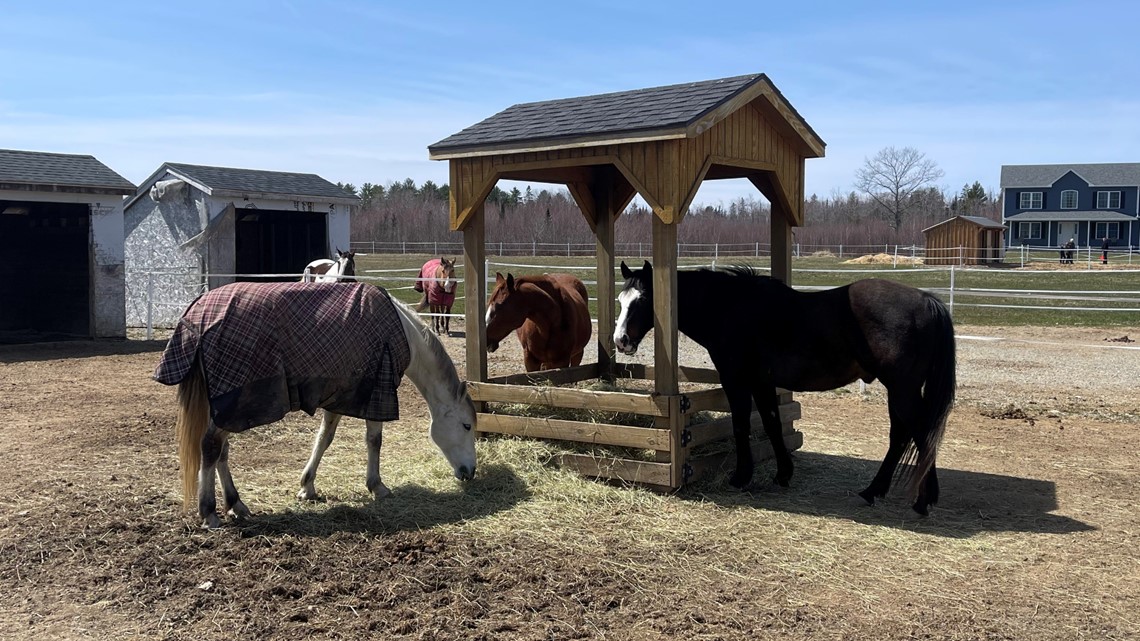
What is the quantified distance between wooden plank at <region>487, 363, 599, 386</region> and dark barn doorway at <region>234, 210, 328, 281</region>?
11.3 m

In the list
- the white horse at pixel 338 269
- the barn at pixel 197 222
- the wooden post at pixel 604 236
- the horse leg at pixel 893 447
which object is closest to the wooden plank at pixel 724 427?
the horse leg at pixel 893 447

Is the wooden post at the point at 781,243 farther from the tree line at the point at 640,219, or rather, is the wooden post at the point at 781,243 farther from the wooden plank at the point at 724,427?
the tree line at the point at 640,219

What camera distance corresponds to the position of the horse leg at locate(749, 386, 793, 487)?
17.6 ft

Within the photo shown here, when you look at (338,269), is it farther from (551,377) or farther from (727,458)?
(727,458)

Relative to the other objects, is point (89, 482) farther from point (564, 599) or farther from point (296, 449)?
point (564, 599)

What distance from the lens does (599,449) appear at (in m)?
5.40

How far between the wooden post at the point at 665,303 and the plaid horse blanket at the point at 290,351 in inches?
59.6

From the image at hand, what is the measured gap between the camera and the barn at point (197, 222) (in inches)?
588

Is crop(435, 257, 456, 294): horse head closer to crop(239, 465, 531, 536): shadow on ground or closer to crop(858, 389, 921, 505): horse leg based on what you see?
crop(239, 465, 531, 536): shadow on ground

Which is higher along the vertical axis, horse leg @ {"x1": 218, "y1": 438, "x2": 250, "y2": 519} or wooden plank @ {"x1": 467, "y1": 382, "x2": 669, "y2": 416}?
wooden plank @ {"x1": 467, "y1": 382, "x2": 669, "y2": 416}

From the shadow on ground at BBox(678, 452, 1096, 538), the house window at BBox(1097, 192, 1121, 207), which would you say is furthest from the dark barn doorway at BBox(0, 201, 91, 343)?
the house window at BBox(1097, 192, 1121, 207)

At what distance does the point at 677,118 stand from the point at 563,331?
2.87 metres

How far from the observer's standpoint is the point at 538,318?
7.38m

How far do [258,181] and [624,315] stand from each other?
12.6 metres
